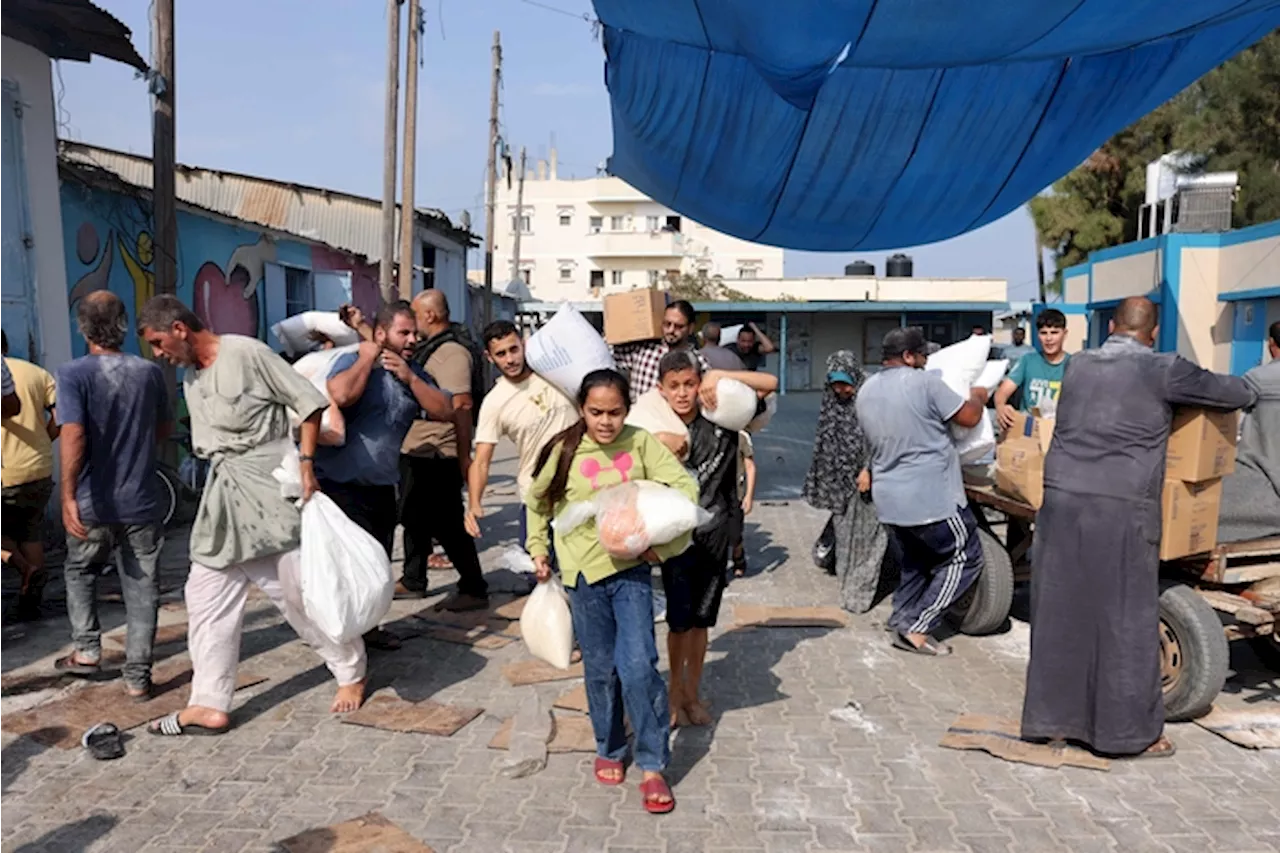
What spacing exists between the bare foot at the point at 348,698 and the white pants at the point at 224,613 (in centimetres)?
21

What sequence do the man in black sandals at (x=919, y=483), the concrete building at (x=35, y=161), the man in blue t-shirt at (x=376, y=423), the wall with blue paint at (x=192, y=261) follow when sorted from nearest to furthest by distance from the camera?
the man in blue t-shirt at (x=376, y=423) → the man in black sandals at (x=919, y=483) → the concrete building at (x=35, y=161) → the wall with blue paint at (x=192, y=261)

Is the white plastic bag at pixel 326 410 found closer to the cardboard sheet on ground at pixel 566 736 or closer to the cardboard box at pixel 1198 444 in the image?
the cardboard sheet on ground at pixel 566 736

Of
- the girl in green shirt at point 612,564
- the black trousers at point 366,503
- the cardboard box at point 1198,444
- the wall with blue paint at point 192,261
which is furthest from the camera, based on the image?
the wall with blue paint at point 192,261

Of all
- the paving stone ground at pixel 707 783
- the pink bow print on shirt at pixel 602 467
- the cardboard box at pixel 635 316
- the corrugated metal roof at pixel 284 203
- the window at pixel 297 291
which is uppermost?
the corrugated metal roof at pixel 284 203

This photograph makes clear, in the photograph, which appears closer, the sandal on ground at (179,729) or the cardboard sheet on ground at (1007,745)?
the cardboard sheet on ground at (1007,745)

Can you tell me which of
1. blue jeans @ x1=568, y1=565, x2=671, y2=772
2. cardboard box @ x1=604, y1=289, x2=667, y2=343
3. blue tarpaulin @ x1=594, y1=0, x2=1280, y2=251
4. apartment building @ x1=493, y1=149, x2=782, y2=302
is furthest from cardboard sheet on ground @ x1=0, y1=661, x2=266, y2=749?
apartment building @ x1=493, y1=149, x2=782, y2=302

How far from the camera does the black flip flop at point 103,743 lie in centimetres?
383

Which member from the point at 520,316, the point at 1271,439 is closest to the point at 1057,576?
the point at 1271,439

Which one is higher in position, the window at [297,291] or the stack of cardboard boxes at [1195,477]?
the window at [297,291]

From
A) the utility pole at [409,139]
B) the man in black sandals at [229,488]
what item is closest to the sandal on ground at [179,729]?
the man in black sandals at [229,488]

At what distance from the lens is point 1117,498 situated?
3695mm

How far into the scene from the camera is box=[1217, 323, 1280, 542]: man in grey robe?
4141 millimetres

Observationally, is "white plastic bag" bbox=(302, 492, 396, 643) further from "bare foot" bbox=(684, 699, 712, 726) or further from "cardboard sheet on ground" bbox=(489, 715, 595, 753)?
"bare foot" bbox=(684, 699, 712, 726)

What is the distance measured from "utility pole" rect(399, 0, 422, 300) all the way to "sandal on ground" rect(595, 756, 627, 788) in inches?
500
